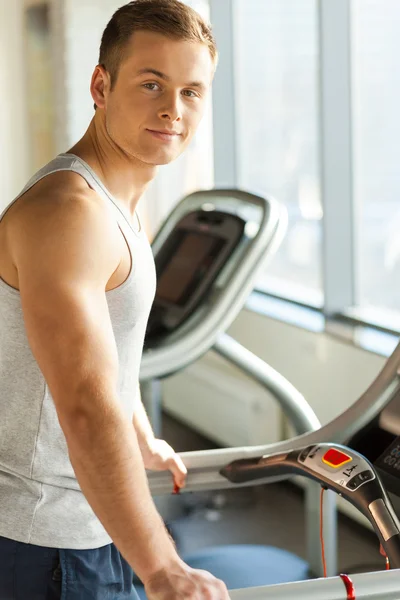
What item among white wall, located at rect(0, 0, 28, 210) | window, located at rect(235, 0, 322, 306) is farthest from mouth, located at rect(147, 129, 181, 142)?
white wall, located at rect(0, 0, 28, 210)

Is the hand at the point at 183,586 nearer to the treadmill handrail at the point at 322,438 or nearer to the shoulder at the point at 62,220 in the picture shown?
the shoulder at the point at 62,220

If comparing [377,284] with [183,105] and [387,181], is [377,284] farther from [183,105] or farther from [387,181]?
[183,105]

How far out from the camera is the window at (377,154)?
349 cm

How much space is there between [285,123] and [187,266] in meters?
1.46

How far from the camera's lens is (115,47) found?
1.34m

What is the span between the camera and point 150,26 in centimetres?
130

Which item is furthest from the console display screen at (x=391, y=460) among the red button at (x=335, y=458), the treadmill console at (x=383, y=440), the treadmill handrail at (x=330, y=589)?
the treadmill handrail at (x=330, y=589)

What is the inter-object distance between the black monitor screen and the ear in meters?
1.67

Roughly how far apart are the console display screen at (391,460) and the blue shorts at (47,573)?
578 mm

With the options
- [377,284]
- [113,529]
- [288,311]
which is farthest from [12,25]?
[113,529]

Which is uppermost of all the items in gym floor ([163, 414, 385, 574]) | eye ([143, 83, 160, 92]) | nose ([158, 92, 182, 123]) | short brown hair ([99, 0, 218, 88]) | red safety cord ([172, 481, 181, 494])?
short brown hair ([99, 0, 218, 88])

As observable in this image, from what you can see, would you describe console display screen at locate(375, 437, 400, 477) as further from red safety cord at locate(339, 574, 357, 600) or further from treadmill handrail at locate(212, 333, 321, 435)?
treadmill handrail at locate(212, 333, 321, 435)

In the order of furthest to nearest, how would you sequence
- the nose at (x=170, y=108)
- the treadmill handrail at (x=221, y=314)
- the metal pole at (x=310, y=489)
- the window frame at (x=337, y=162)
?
1. the window frame at (x=337, y=162)
2. the treadmill handrail at (x=221, y=314)
3. the metal pole at (x=310, y=489)
4. the nose at (x=170, y=108)

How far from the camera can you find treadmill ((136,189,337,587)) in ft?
8.23
